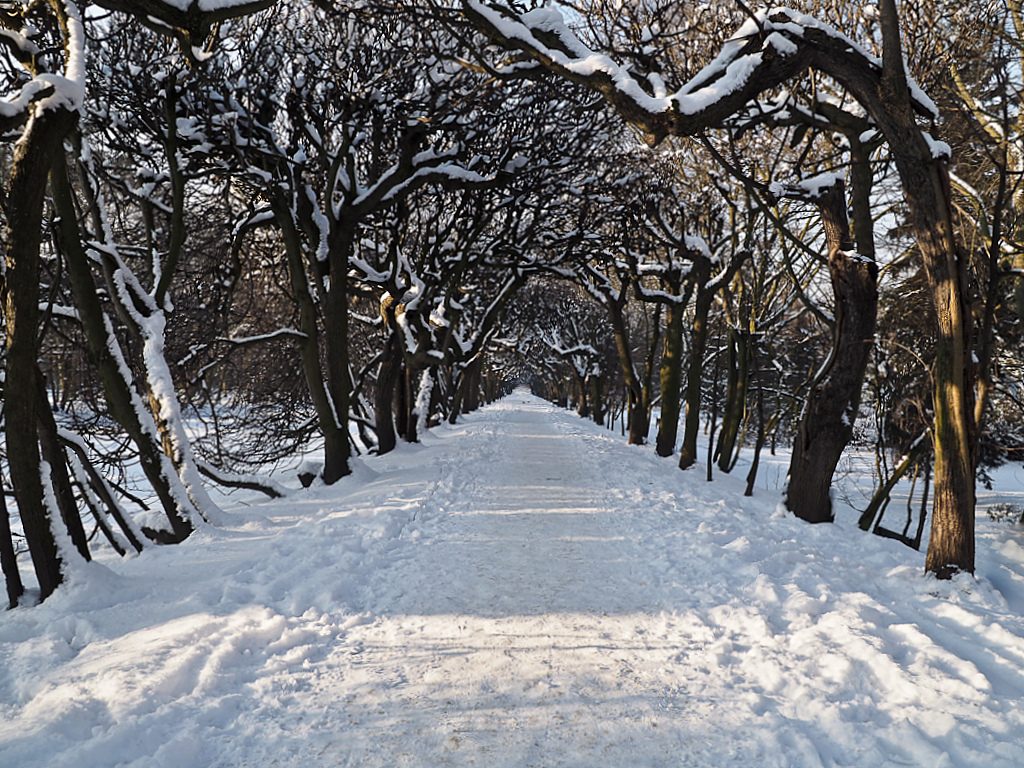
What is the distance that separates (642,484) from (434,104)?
7.12 m

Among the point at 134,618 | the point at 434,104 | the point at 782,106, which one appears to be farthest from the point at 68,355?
the point at 782,106

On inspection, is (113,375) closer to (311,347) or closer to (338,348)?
(311,347)

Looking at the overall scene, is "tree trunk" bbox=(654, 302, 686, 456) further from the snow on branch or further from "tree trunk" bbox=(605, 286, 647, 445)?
the snow on branch

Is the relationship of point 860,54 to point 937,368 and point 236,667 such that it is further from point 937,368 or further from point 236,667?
point 236,667

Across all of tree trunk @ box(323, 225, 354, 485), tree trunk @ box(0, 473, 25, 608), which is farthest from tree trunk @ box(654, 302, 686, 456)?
tree trunk @ box(0, 473, 25, 608)

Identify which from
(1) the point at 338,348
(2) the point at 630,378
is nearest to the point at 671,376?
(2) the point at 630,378

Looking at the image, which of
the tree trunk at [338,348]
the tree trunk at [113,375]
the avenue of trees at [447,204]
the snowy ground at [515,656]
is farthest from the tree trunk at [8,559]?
the tree trunk at [338,348]

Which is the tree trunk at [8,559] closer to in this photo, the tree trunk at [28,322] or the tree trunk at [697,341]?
the tree trunk at [28,322]

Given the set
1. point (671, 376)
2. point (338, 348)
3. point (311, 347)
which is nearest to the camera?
point (311, 347)

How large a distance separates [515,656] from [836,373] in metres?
5.45

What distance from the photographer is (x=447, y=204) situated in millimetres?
15398

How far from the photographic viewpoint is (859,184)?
22.2ft

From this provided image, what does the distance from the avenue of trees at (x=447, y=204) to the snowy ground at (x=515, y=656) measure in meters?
1.00

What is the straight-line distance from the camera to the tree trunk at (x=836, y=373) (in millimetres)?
6668
